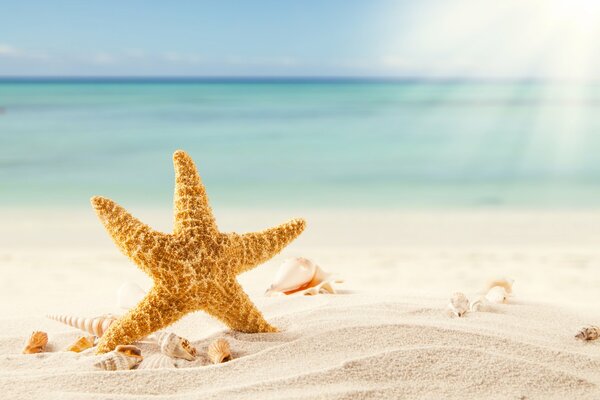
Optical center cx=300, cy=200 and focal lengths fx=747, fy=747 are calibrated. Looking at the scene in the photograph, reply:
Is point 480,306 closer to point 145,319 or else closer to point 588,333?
point 588,333

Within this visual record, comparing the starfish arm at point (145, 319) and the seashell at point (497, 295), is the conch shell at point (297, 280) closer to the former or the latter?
the seashell at point (497, 295)

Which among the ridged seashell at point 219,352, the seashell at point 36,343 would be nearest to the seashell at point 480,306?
the ridged seashell at point 219,352

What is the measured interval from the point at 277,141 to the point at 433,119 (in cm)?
842

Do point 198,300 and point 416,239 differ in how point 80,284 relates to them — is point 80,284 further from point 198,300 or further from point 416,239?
point 416,239

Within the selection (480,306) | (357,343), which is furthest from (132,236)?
(480,306)

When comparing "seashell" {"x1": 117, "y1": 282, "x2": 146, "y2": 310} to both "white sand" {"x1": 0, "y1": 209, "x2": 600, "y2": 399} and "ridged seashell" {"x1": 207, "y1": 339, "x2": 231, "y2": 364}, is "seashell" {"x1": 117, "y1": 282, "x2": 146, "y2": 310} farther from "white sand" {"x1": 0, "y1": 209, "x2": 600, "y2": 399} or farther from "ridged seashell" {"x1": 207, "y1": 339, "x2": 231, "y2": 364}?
"ridged seashell" {"x1": 207, "y1": 339, "x2": 231, "y2": 364}

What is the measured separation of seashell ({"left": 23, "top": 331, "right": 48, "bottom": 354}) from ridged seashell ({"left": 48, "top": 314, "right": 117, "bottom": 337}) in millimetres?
169

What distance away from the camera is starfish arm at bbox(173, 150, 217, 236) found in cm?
290

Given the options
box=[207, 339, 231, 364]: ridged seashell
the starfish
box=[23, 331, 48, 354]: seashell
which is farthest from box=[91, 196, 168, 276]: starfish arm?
box=[23, 331, 48, 354]: seashell

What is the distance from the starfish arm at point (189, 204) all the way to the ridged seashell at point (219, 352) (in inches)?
17.3

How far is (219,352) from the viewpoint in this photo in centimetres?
269

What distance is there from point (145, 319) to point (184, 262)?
0.26 m

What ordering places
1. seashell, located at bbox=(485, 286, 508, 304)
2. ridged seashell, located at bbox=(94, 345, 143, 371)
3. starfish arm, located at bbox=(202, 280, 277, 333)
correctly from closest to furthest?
ridged seashell, located at bbox=(94, 345, 143, 371) < starfish arm, located at bbox=(202, 280, 277, 333) < seashell, located at bbox=(485, 286, 508, 304)

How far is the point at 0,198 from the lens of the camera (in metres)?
10.9
